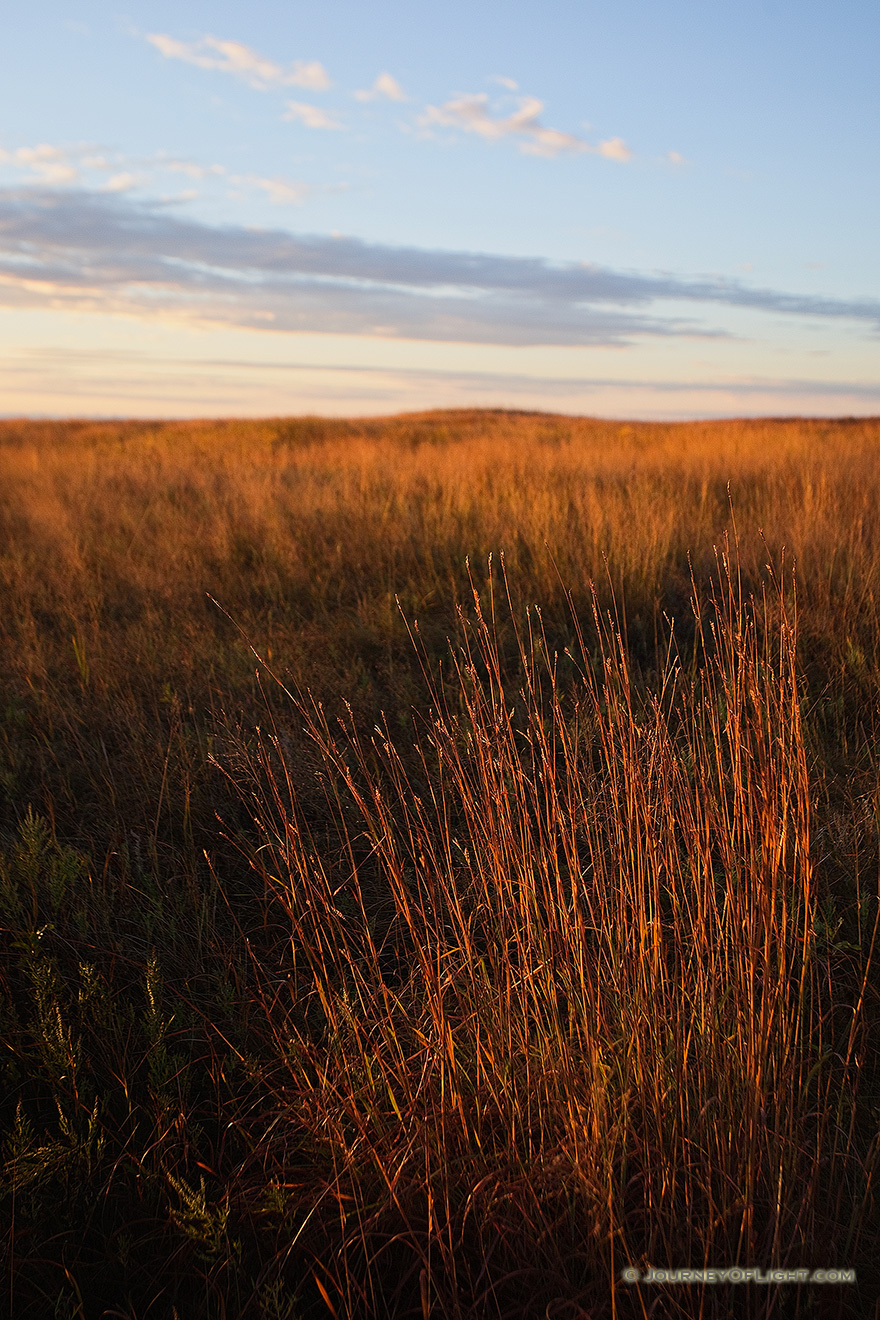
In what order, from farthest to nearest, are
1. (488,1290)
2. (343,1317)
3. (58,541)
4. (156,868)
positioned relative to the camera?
(58,541) → (156,868) → (343,1317) → (488,1290)

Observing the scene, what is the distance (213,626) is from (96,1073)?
3441 mm

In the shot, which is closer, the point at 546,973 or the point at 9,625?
the point at 546,973

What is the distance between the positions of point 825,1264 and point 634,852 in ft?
2.55

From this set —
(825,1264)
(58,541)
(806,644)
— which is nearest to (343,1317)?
(825,1264)

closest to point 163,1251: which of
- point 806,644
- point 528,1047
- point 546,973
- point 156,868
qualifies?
point 528,1047

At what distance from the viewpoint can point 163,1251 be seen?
61.1 inches

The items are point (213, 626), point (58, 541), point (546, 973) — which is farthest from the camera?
point (58, 541)

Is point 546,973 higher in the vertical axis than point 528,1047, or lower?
higher

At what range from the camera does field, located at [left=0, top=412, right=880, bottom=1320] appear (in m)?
1.39

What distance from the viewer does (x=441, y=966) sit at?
1.89 m

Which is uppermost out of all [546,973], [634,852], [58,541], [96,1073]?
[58,541]

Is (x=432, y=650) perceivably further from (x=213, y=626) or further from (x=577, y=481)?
(x=577, y=481)

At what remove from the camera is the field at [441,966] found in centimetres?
139

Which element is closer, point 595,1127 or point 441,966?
point 595,1127
